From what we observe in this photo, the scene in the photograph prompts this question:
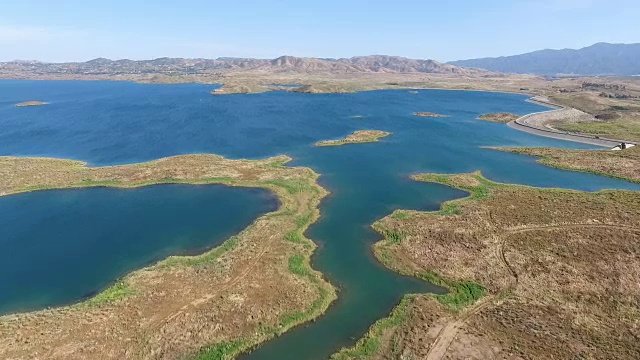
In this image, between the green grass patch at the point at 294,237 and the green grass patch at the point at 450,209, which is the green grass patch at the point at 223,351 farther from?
the green grass patch at the point at 450,209

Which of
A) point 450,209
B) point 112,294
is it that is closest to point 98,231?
point 112,294

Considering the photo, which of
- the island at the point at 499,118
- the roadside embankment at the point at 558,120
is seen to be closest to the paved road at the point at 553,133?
the roadside embankment at the point at 558,120

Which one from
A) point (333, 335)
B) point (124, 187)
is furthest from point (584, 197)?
point (124, 187)

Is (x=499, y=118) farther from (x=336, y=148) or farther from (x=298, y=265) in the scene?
(x=298, y=265)

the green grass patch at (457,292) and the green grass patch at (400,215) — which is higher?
the green grass patch at (400,215)

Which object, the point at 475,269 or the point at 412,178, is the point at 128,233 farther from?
the point at 412,178
